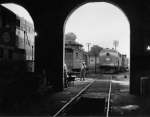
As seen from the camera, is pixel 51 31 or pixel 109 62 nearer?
pixel 51 31

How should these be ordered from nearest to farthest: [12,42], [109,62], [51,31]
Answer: [12,42]
[51,31]
[109,62]

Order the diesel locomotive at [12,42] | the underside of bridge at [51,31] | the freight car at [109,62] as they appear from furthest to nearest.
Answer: the freight car at [109,62] < the underside of bridge at [51,31] < the diesel locomotive at [12,42]

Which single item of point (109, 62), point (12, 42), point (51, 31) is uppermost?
point (51, 31)

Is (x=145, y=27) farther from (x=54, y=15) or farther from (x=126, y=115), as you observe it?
(x=126, y=115)

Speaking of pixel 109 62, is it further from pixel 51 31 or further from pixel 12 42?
pixel 12 42

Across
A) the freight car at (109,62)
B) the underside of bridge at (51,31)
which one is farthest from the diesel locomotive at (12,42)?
the freight car at (109,62)

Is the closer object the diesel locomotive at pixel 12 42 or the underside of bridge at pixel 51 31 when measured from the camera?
the diesel locomotive at pixel 12 42

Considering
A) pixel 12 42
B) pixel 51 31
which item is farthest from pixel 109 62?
pixel 12 42

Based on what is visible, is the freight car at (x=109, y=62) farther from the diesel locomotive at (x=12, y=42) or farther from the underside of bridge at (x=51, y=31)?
the underside of bridge at (x=51, y=31)

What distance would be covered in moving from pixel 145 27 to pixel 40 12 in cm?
571

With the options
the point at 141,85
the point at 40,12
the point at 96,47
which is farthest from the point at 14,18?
the point at 96,47

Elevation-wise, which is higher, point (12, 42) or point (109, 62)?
point (12, 42)

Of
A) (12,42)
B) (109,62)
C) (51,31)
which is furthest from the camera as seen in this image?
(109,62)

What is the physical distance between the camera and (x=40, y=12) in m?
14.6
